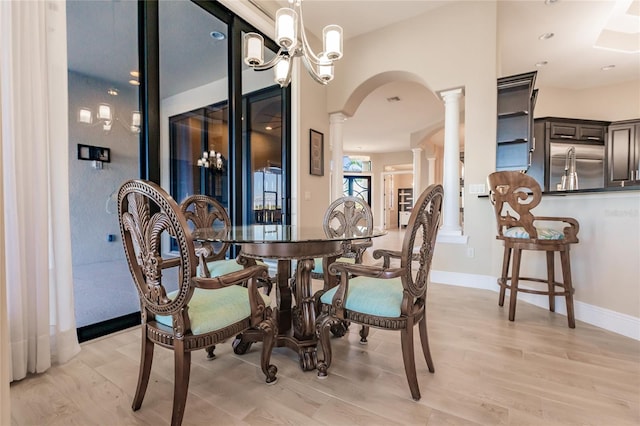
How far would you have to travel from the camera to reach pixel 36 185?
1603 mm

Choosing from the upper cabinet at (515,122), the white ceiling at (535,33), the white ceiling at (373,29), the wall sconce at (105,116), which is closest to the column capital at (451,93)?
the upper cabinet at (515,122)

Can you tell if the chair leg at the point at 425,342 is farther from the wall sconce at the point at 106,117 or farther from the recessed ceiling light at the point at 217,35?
the recessed ceiling light at the point at 217,35

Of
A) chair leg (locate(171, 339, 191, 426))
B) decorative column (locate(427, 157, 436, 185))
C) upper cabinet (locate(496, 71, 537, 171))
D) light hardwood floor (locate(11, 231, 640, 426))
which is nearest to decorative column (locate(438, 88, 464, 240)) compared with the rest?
upper cabinet (locate(496, 71, 537, 171))

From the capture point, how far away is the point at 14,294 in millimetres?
1516

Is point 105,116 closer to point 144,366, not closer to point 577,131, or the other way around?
point 144,366

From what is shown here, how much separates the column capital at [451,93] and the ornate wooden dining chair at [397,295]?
8.68 feet

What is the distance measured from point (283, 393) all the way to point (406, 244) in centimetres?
94

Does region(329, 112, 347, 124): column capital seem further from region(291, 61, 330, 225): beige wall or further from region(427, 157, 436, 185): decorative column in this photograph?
region(427, 157, 436, 185): decorative column

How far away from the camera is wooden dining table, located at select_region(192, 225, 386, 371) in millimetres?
1517

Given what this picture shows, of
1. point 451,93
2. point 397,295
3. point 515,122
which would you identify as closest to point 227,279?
point 397,295

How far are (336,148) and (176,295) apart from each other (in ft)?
12.2

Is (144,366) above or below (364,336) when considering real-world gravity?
above

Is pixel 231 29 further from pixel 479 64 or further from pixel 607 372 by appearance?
pixel 607 372

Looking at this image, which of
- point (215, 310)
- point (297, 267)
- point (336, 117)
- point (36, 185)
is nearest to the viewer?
point (215, 310)
